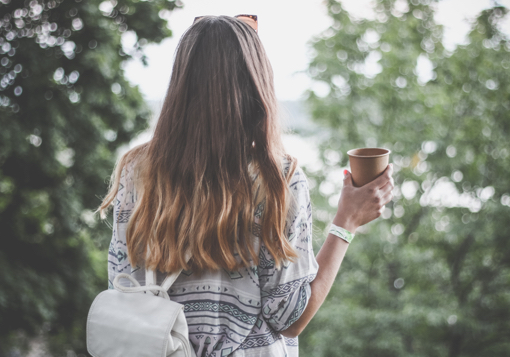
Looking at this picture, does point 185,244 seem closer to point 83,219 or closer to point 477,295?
point 83,219

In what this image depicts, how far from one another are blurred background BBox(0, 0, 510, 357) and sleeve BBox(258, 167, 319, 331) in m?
2.11

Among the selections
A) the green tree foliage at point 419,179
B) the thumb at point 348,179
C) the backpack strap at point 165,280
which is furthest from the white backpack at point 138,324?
the green tree foliage at point 419,179

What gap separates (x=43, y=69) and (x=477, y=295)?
4339mm

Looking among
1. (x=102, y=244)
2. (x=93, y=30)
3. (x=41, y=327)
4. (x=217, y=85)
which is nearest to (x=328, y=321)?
(x=102, y=244)

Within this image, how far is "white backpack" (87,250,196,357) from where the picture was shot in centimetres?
97

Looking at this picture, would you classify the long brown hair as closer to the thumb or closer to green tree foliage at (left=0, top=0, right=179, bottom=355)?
the thumb

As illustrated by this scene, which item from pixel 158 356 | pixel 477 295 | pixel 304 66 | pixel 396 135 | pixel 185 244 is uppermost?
pixel 185 244

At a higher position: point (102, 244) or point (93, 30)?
point (93, 30)

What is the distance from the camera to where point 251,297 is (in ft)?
3.55

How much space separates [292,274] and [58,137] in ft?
9.56

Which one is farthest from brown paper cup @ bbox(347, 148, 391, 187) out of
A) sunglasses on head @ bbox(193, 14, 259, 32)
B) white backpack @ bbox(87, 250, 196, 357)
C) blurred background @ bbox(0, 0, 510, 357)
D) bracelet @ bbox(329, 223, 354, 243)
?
blurred background @ bbox(0, 0, 510, 357)

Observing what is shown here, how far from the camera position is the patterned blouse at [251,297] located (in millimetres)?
1074

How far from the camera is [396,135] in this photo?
Answer: 14.1ft

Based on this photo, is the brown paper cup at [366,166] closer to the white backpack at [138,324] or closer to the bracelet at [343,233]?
the bracelet at [343,233]
